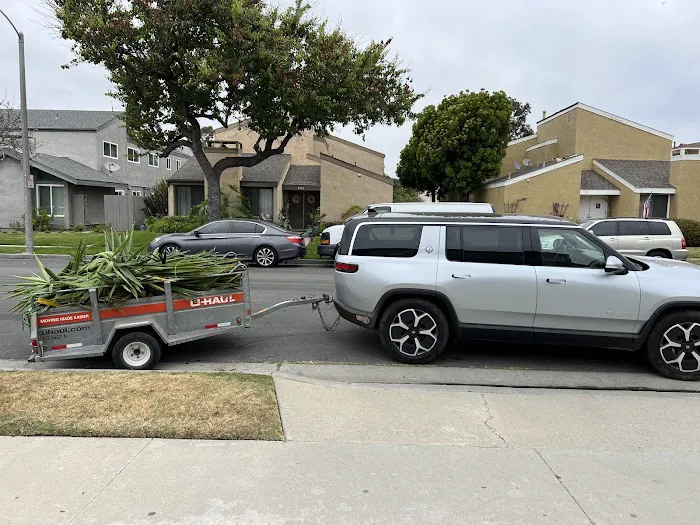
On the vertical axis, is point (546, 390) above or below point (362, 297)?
below

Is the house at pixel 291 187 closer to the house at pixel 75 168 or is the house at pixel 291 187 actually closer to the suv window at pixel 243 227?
the house at pixel 75 168

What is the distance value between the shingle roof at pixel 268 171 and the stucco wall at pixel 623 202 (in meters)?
17.0

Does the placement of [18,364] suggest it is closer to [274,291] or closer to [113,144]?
[274,291]

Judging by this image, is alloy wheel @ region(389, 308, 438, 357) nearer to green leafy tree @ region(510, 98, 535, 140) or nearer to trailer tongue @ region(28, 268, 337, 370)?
trailer tongue @ region(28, 268, 337, 370)

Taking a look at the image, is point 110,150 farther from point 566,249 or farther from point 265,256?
point 566,249

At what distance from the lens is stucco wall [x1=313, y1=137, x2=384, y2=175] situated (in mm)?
34844

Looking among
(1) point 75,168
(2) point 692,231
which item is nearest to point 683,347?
(2) point 692,231

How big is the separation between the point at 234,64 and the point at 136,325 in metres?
12.9

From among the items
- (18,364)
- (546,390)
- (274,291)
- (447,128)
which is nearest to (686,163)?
(447,128)

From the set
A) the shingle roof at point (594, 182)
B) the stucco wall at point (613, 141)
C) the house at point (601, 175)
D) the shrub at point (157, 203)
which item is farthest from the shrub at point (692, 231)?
the shrub at point (157, 203)

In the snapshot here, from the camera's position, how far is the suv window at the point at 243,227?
15.5 metres

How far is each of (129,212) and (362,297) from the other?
24.9 meters

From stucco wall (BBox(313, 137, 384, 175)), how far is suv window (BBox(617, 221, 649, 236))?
70.4 ft

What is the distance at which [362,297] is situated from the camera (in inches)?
236
